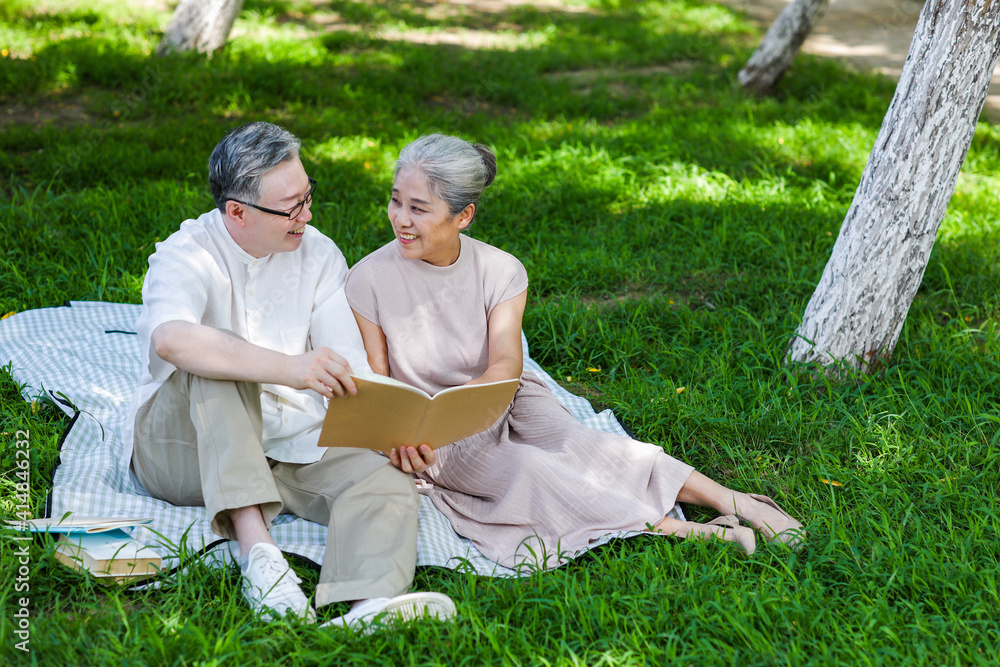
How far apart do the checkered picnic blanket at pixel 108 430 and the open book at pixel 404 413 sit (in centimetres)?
41

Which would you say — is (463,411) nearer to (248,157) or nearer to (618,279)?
(248,157)

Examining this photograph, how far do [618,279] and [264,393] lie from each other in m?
2.54

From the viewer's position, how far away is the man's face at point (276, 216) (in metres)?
2.85

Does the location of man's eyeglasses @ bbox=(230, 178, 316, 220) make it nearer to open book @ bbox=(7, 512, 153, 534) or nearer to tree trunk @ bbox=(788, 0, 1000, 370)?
open book @ bbox=(7, 512, 153, 534)

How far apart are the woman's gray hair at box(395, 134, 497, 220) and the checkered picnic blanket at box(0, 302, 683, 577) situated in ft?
3.78

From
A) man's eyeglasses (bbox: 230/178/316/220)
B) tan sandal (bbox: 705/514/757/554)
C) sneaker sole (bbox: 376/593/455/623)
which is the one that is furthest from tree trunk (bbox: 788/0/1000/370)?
man's eyeglasses (bbox: 230/178/316/220)

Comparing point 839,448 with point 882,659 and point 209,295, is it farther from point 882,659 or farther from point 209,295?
point 209,295

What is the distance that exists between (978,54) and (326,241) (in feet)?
9.09

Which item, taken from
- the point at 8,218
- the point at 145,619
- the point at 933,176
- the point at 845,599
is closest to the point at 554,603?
the point at 845,599

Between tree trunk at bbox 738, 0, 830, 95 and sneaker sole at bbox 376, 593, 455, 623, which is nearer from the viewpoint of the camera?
sneaker sole at bbox 376, 593, 455, 623

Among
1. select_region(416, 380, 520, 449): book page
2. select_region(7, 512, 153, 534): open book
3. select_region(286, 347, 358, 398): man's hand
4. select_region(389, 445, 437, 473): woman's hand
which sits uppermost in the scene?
select_region(286, 347, 358, 398): man's hand

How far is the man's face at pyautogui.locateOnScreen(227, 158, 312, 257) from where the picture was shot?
285cm

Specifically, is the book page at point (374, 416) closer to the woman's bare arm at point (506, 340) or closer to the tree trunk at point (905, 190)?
the woman's bare arm at point (506, 340)

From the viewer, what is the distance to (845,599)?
2629 mm
